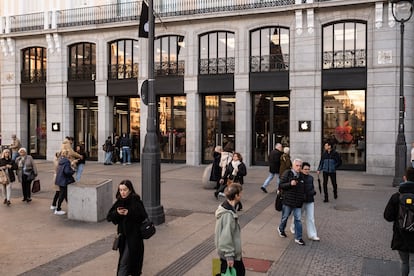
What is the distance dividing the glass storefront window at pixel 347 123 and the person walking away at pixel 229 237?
16304 millimetres

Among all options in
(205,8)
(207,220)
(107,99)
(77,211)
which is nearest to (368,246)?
(207,220)

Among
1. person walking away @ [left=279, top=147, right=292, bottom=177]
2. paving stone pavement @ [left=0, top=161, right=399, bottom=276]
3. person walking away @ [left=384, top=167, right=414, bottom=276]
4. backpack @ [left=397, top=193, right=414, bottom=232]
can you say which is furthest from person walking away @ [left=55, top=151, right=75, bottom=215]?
backpack @ [left=397, top=193, right=414, bottom=232]

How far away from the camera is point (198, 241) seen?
813cm

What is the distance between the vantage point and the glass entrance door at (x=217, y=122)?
74.4ft

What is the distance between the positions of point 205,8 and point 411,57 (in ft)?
35.4

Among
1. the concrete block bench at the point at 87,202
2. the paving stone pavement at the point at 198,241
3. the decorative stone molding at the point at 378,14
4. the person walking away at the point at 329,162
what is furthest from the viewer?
the decorative stone molding at the point at 378,14

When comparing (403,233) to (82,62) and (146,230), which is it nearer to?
(146,230)

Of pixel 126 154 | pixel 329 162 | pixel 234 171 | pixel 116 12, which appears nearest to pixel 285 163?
pixel 329 162

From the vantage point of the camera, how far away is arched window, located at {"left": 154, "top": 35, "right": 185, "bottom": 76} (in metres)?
23.3

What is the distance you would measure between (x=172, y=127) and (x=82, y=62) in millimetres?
7406

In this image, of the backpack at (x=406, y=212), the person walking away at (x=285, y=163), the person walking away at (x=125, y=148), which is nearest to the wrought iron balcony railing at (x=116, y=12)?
the person walking away at (x=125, y=148)

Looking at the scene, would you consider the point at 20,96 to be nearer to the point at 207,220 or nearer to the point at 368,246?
the point at 207,220

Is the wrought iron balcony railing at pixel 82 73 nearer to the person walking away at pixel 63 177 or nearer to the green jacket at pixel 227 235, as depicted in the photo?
the person walking away at pixel 63 177

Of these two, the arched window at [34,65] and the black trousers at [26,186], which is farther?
the arched window at [34,65]
